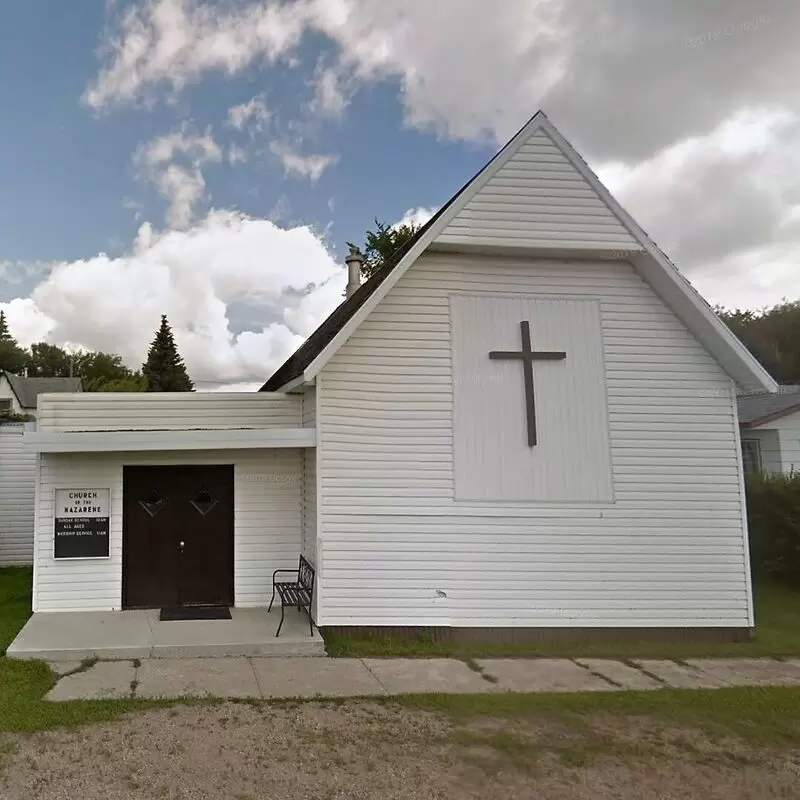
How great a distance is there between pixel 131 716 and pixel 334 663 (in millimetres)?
2501

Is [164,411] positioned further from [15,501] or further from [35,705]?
[15,501]

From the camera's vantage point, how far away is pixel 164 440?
8.63 m

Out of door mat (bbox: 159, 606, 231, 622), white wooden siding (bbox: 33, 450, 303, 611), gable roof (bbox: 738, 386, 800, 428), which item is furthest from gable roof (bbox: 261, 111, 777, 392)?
gable roof (bbox: 738, 386, 800, 428)

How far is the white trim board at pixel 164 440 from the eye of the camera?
8516 millimetres

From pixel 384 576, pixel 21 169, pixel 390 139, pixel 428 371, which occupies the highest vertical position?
pixel 390 139

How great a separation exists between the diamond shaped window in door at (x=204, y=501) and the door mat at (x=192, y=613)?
1.41 metres

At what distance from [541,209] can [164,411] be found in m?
6.30

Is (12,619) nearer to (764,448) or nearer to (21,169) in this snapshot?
(21,169)

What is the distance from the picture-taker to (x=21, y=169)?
10727 mm

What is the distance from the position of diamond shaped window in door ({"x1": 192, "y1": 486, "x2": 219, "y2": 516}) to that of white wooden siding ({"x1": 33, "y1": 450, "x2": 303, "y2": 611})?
39 cm

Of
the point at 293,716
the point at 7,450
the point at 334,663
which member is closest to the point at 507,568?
the point at 334,663

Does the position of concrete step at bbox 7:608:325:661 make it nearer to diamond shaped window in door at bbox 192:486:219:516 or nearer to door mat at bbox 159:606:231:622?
door mat at bbox 159:606:231:622

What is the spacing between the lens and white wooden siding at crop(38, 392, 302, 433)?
9.25 meters

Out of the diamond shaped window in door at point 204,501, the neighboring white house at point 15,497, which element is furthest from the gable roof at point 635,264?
the neighboring white house at point 15,497
